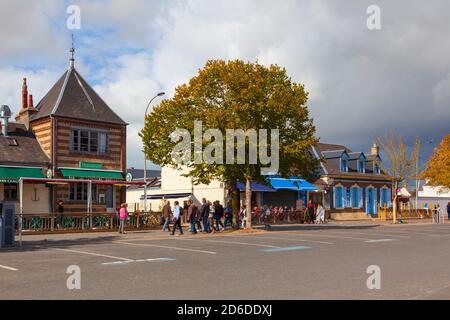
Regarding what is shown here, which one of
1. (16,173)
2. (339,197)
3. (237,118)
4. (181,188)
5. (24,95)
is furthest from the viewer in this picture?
(339,197)

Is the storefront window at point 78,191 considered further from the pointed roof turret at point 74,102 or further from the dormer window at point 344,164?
the dormer window at point 344,164

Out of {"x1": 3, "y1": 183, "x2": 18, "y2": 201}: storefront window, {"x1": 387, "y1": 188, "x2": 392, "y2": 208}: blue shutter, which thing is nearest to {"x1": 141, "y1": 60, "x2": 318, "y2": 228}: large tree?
{"x1": 3, "y1": 183, "x2": 18, "y2": 201}: storefront window

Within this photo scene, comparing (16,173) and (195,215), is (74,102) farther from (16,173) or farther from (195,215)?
(195,215)

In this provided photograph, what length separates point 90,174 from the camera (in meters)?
33.1

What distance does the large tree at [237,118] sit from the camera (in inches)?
1062

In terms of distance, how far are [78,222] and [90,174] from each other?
230 inches

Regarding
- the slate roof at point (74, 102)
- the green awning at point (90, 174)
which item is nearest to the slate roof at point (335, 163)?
the green awning at point (90, 174)

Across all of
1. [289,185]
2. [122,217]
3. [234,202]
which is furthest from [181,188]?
[122,217]

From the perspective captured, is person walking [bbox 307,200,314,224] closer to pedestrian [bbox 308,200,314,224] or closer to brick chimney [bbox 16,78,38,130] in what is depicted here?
pedestrian [bbox 308,200,314,224]

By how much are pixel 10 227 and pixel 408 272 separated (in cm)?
1326

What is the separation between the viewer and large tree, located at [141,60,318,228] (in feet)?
88.5

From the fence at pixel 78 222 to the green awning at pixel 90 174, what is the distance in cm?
454

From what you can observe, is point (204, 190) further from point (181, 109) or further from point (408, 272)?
point (408, 272)

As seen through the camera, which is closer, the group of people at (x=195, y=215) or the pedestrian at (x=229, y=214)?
the group of people at (x=195, y=215)
